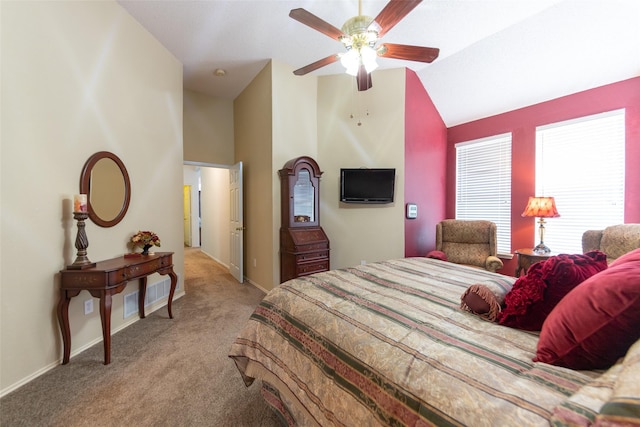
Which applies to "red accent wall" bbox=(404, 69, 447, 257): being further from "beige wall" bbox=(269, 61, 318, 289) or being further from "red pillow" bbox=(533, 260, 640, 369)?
"red pillow" bbox=(533, 260, 640, 369)

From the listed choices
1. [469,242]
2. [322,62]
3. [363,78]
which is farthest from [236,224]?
[469,242]

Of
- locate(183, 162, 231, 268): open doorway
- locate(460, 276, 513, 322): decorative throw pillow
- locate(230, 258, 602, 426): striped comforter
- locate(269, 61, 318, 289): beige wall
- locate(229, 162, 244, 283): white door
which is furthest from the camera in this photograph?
locate(183, 162, 231, 268): open doorway

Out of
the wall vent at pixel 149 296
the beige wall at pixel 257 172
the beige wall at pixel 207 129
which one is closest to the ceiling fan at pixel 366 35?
the beige wall at pixel 257 172

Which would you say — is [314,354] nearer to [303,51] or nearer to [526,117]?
[303,51]

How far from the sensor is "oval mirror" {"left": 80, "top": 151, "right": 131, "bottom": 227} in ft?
7.47

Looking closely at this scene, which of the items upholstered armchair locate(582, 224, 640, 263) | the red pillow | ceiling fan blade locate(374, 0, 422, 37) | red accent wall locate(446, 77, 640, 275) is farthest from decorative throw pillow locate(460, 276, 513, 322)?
red accent wall locate(446, 77, 640, 275)

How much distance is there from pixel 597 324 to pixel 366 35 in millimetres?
1967

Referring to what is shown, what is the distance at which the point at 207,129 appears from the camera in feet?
15.1

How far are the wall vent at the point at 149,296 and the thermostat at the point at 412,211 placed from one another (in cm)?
341

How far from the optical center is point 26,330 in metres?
1.79

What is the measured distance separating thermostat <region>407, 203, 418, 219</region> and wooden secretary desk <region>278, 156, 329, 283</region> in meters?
1.29

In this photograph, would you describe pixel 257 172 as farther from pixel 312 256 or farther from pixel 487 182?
pixel 487 182

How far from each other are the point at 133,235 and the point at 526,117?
5.14m

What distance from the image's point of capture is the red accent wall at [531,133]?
2693 mm
